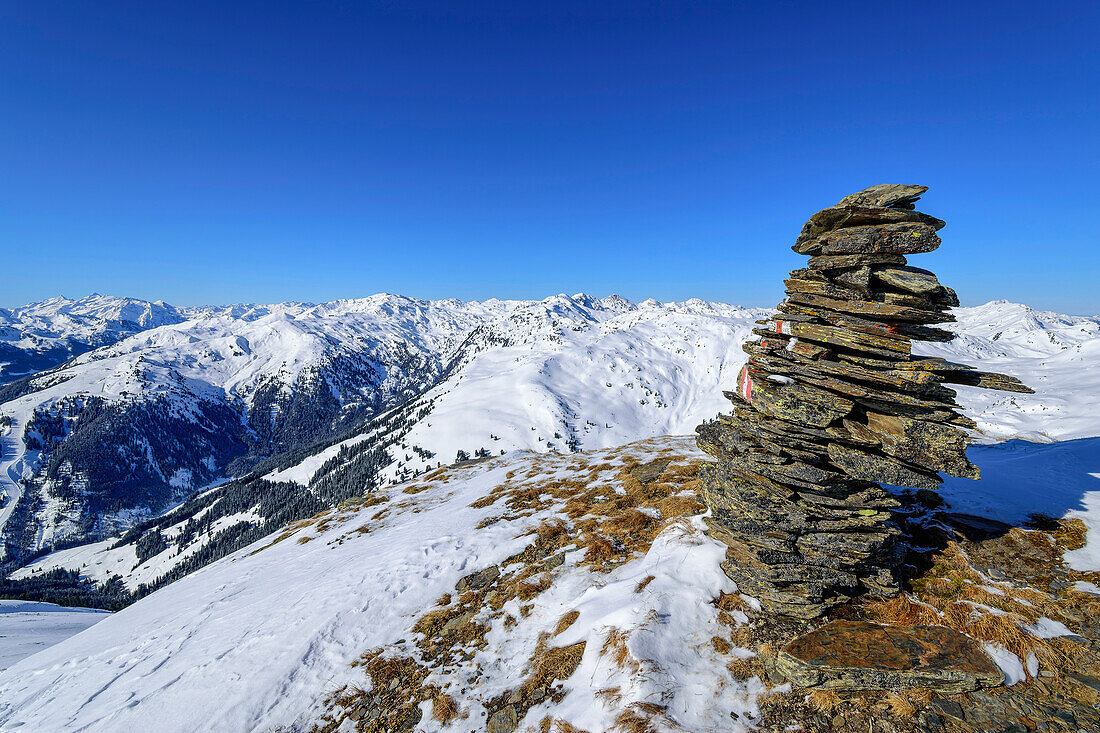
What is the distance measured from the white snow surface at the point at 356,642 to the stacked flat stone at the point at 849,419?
2.24 m

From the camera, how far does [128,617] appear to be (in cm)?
2444

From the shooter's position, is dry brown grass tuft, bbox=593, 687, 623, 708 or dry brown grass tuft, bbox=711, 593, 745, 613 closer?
dry brown grass tuft, bbox=593, 687, 623, 708

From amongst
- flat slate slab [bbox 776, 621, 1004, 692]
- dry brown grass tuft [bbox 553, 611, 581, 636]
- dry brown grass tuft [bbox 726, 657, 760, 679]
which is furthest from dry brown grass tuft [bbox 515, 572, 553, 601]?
flat slate slab [bbox 776, 621, 1004, 692]

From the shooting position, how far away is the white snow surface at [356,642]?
9.88 m

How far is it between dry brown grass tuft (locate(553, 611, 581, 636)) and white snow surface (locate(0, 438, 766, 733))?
0.26 m

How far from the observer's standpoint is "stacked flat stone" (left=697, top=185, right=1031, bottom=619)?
11250 mm

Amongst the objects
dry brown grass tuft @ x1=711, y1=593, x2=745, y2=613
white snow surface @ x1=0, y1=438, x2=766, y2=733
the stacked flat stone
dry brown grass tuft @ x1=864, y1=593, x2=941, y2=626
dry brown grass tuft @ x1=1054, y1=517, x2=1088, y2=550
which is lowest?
white snow surface @ x1=0, y1=438, x2=766, y2=733

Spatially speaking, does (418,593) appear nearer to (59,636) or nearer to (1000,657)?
(1000,657)

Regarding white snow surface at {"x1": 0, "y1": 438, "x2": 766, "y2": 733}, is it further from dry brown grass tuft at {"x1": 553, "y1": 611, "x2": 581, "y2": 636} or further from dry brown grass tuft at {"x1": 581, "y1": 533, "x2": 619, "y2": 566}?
dry brown grass tuft at {"x1": 581, "y1": 533, "x2": 619, "y2": 566}

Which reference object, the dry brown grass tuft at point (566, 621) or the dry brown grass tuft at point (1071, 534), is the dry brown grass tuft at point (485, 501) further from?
the dry brown grass tuft at point (1071, 534)

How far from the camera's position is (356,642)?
1421cm

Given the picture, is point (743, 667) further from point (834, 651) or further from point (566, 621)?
point (566, 621)

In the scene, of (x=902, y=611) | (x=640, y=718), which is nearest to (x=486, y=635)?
(x=640, y=718)

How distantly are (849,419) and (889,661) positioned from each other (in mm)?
6370
